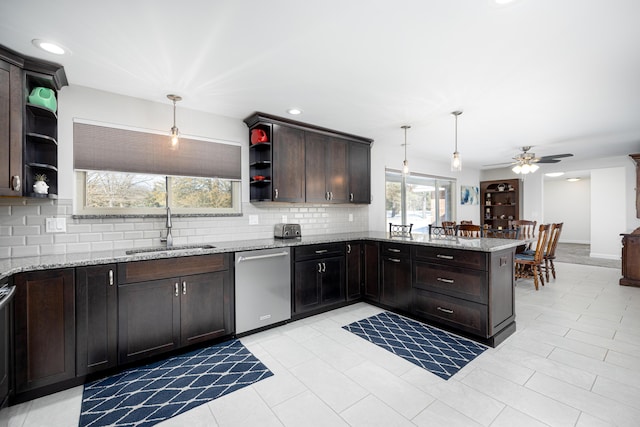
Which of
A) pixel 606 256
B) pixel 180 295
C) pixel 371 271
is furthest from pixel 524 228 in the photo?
pixel 180 295

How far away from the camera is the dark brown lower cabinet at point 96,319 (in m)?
2.13

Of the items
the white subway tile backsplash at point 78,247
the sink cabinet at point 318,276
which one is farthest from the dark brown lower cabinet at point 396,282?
the white subway tile backsplash at point 78,247

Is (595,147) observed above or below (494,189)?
above

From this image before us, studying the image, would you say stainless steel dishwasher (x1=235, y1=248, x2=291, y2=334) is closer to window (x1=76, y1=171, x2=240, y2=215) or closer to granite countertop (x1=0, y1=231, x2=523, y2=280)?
granite countertop (x1=0, y1=231, x2=523, y2=280)

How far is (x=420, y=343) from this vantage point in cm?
273

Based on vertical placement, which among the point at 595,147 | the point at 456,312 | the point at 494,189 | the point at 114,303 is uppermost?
the point at 595,147

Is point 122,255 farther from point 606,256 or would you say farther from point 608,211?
point 608,211

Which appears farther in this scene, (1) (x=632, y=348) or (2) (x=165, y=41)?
(1) (x=632, y=348)

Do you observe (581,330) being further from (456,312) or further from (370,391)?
(370,391)

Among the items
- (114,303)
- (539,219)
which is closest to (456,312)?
(114,303)

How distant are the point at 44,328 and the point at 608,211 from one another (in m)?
10.4

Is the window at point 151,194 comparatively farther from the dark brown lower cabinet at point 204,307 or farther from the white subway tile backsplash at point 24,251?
the dark brown lower cabinet at point 204,307

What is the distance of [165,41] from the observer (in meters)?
1.97

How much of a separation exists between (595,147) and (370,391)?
6.16m
